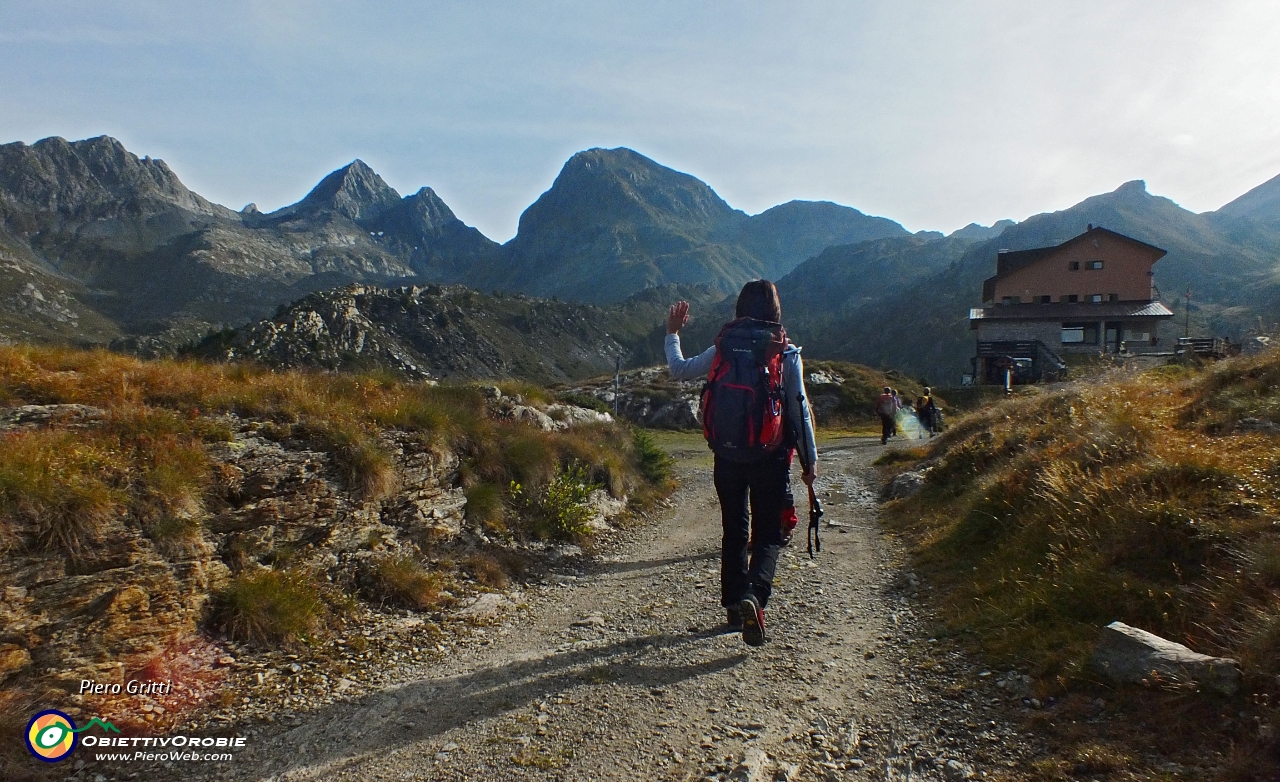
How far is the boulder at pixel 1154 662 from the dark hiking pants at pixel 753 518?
77.8 inches

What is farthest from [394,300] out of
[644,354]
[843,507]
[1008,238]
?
[1008,238]

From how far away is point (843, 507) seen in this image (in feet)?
36.5

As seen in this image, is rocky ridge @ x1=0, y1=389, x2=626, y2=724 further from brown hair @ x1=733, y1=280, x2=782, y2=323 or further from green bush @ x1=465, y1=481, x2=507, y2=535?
brown hair @ x1=733, y1=280, x2=782, y2=323

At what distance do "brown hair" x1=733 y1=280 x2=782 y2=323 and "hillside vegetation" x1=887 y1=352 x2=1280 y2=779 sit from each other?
8.94ft

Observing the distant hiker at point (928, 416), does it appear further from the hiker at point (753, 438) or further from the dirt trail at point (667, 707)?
the hiker at point (753, 438)

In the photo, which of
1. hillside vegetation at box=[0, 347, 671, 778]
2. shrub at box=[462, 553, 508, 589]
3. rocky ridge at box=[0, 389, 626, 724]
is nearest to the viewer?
rocky ridge at box=[0, 389, 626, 724]

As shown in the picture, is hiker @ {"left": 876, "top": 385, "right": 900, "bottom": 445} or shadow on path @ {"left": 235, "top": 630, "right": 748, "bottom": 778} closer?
shadow on path @ {"left": 235, "top": 630, "right": 748, "bottom": 778}

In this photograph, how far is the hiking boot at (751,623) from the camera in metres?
4.39

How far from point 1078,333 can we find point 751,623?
5506 cm

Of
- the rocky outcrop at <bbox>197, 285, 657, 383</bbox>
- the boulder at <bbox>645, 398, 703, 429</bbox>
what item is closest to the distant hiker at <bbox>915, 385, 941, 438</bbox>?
the boulder at <bbox>645, 398, 703, 429</bbox>

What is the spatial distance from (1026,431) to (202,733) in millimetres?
9557

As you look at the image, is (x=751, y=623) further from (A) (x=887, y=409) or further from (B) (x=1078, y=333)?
(B) (x=1078, y=333)

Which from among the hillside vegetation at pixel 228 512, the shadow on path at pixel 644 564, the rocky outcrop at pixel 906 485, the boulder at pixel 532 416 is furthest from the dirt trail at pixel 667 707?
the rocky outcrop at pixel 906 485

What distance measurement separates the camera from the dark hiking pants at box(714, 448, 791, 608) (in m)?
4.62
